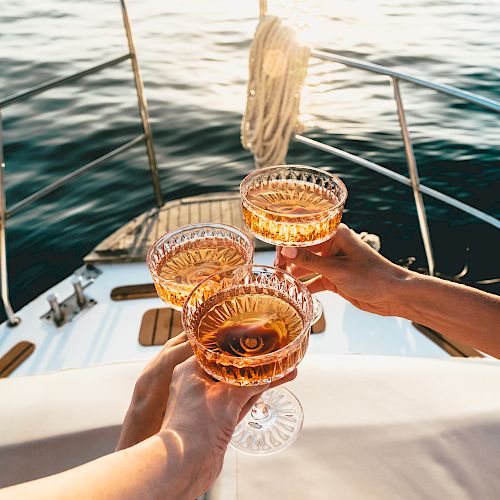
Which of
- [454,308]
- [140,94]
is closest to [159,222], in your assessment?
[140,94]

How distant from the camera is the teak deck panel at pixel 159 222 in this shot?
3.20 metres

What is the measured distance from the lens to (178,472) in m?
0.96

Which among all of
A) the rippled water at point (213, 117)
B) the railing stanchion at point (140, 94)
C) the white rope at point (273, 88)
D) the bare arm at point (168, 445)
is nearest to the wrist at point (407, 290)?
the bare arm at point (168, 445)

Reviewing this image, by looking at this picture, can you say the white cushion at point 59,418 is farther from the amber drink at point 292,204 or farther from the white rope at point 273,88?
the white rope at point 273,88

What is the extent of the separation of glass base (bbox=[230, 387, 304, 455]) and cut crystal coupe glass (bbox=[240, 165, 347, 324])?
0.95 ft

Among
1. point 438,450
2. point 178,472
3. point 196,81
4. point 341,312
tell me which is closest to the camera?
point 178,472

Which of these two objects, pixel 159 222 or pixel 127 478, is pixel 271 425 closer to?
pixel 127 478

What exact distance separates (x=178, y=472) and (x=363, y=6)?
45.2 feet

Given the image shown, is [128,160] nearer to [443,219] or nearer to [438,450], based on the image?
[443,219]

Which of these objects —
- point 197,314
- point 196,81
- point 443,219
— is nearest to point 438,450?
point 197,314

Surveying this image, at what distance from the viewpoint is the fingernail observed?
1533mm

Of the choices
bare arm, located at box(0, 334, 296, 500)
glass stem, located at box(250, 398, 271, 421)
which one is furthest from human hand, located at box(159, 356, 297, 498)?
glass stem, located at box(250, 398, 271, 421)

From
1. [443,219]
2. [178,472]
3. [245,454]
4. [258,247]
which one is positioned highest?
[178,472]

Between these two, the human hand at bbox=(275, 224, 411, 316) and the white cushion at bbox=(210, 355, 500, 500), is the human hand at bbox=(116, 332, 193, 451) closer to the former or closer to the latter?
the white cushion at bbox=(210, 355, 500, 500)
